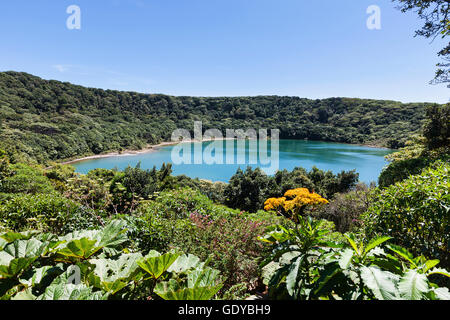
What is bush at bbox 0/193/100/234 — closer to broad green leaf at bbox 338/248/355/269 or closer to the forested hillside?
broad green leaf at bbox 338/248/355/269

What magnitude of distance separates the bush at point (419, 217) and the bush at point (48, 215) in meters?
4.21

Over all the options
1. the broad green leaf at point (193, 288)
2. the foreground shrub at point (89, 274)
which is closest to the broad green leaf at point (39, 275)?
the foreground shrub at point (89, 274)

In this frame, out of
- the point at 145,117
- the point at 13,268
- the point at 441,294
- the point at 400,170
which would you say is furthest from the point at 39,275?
the point at 145,117

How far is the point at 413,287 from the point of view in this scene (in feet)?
3.49

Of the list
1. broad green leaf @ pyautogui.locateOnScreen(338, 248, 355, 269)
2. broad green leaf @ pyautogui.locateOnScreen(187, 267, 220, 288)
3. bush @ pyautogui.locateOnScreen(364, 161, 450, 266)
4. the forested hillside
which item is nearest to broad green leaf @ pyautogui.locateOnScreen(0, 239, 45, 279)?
broad green leaf @ pyautogui.locateOnScreen(187, 267, 220, 288)

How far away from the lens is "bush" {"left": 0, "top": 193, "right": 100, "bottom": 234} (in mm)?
3750

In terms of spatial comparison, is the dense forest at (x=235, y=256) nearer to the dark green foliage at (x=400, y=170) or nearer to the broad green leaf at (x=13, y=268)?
the broad green leaf at (x=13, y=268)

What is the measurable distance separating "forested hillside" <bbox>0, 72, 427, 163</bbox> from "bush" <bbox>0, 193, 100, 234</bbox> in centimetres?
3126

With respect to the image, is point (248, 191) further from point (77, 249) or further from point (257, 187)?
point (77, 249)

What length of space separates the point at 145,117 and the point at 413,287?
274 ft

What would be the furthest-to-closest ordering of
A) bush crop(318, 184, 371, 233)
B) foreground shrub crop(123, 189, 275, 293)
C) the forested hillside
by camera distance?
the forested hillside < bush crop(318, 184, 371, 233) < foreground shrub crop(123, 189, 275, 293)

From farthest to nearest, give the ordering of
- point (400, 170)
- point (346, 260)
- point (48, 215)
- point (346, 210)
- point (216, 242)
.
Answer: point (346, 210)
point (400, 170)
point (48, 215)
point (216, 242)
point (346, 260)
